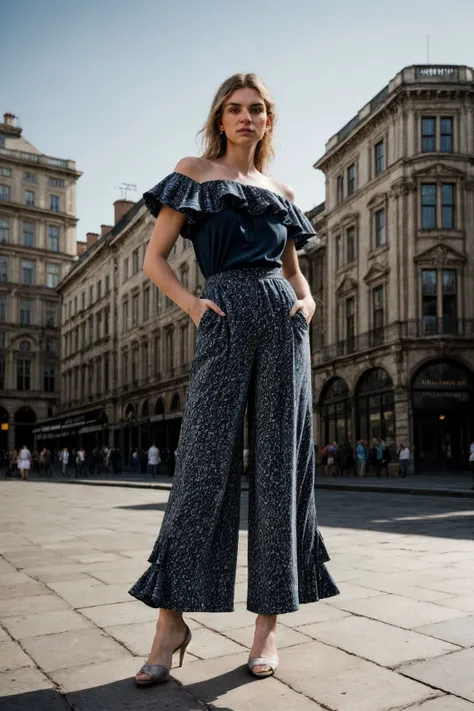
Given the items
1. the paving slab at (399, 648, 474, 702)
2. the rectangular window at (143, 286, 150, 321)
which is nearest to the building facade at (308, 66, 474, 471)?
the rectangular window at (143, 286, 150, 321)

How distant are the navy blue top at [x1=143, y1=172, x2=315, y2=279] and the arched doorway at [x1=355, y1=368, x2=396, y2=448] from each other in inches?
1082

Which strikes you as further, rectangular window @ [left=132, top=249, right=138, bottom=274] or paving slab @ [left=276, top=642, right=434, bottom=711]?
rectangular window @ [left=132, top=249, right=138, bottom=274]

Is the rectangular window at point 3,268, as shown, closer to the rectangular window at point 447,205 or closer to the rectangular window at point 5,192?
the rectangular window at point 5,192

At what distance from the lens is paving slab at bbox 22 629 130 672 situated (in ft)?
9.48

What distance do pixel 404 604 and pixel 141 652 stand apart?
1.48m

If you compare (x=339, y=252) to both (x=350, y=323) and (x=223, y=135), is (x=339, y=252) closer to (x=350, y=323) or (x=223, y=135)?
(x=350, y=323)

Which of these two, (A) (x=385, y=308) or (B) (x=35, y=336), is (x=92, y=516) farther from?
(B) (x=35, y=336)

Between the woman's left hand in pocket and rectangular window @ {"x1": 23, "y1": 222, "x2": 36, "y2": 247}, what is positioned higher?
rectangular window @ {"x1": 23, "y1": 222, "x2": 36, "y2": 247}

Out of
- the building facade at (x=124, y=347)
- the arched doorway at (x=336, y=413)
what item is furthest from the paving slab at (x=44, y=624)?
the building facade at (x=124, y=347)

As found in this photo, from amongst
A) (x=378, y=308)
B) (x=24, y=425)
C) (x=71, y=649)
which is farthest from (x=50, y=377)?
(x=71, y=649)

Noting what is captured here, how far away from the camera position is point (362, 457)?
28750 millimetres

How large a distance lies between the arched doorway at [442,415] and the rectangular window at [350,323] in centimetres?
477

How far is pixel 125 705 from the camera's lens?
7.79 feet

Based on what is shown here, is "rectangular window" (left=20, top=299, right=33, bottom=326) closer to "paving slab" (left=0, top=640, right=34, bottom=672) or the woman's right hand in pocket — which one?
"paving slab" (left=0, top=640, right=34, bottom=672)
